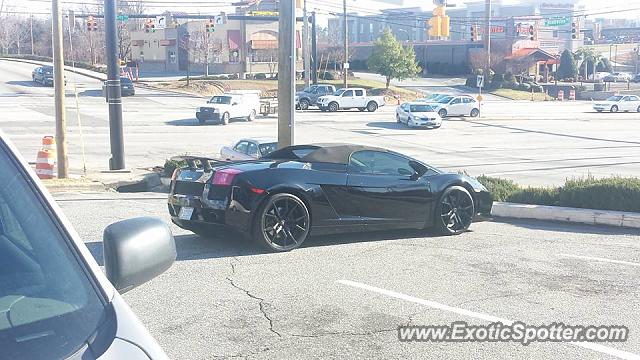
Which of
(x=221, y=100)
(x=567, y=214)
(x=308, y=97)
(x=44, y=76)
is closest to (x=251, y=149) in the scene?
(x=567, y=214)

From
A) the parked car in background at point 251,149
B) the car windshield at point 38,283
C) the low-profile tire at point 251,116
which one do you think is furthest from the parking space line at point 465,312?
the low-profile tire at point 251,116

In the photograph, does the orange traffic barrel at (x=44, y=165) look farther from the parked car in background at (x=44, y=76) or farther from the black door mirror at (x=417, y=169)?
the parked car in background at (x=44, y=76)

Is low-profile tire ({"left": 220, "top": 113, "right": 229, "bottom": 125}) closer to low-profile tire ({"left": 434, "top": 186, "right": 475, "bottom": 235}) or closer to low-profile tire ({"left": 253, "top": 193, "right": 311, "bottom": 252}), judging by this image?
low-profile tire ({"left": 434, "top": 186, "right": 475, "bottom": 235})

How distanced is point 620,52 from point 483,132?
128051 mm

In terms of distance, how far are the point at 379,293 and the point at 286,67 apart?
768 centimetres

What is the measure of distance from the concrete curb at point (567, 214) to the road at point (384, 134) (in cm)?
842

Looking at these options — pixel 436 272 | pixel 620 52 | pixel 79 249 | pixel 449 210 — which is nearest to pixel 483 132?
pixel 449 210

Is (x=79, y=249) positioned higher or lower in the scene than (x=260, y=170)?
higher

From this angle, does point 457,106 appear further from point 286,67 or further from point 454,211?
point 454,211

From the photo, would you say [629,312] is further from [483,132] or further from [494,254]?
[483,132]

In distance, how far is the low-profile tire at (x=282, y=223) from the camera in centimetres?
863

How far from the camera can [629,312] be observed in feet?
21.3

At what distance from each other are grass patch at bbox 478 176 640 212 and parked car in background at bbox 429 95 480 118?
118 feet

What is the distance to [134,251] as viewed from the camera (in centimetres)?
262
